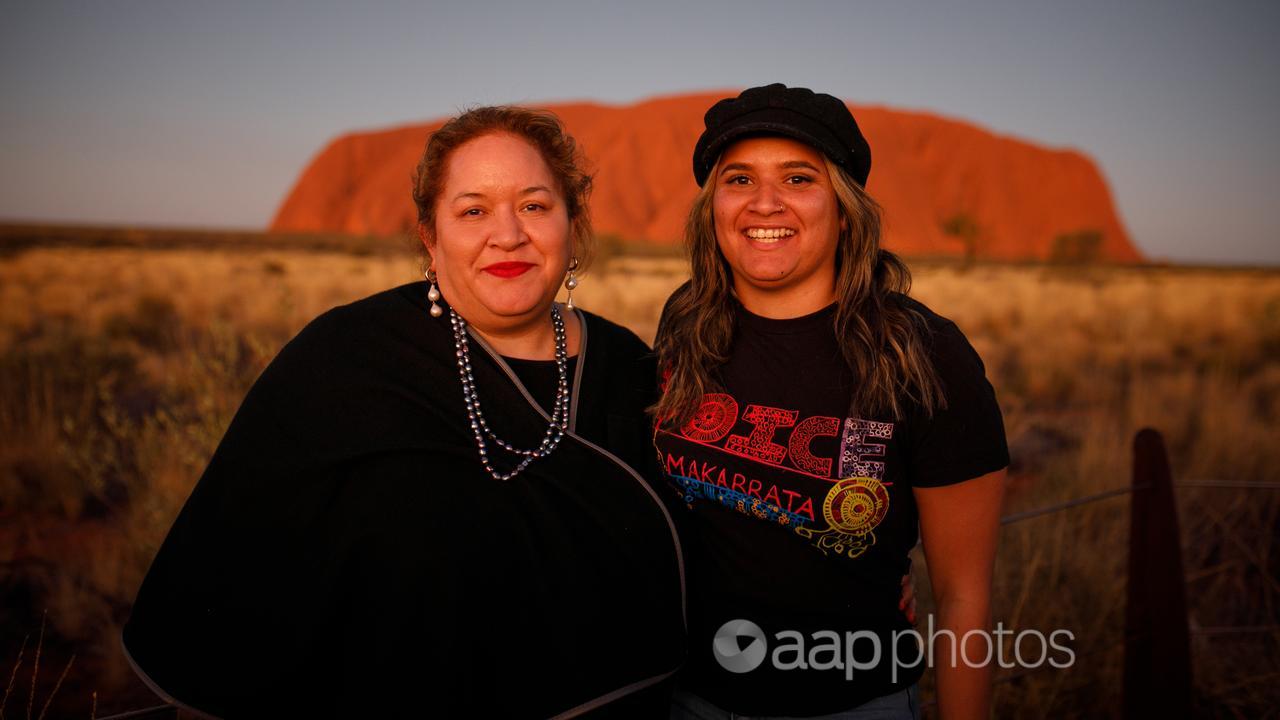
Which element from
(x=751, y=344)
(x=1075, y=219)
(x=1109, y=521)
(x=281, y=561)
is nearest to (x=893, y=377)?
(x=751, y=344)

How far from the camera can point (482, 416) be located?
193 centimetres

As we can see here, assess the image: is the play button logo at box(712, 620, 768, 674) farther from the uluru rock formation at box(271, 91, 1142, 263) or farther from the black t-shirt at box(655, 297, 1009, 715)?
the uluru rock formation at box(271, 91, 1142, 263)

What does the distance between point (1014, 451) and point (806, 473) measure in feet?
20.2

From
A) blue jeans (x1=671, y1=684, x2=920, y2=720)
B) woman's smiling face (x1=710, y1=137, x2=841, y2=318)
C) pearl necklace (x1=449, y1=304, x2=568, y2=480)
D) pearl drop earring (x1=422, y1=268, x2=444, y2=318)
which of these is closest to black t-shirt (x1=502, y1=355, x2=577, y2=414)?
pearl necklace (x1=449, y1=304, x2=568, y2=480)

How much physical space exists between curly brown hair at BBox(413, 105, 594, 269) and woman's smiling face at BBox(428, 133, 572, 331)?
0.02 metres

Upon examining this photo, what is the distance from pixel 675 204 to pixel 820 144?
9207 cm

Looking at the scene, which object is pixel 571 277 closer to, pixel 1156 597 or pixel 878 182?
pixel 1156 597

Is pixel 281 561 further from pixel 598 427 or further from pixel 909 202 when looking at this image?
pixel 909 202

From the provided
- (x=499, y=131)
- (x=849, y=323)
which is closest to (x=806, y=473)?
(x=849, y=323)

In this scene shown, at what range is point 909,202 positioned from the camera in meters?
89.5

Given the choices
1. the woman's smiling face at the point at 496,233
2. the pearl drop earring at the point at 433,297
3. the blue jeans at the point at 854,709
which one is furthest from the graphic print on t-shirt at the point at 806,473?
the pearl drop earring at the point at 433,297

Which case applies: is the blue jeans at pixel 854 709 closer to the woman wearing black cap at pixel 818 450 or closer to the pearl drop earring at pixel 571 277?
the woman wearing black cap at pixel 818 450

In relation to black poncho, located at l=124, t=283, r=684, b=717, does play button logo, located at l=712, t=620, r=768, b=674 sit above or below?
below

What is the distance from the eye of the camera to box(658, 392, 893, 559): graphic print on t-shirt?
1949 mm
